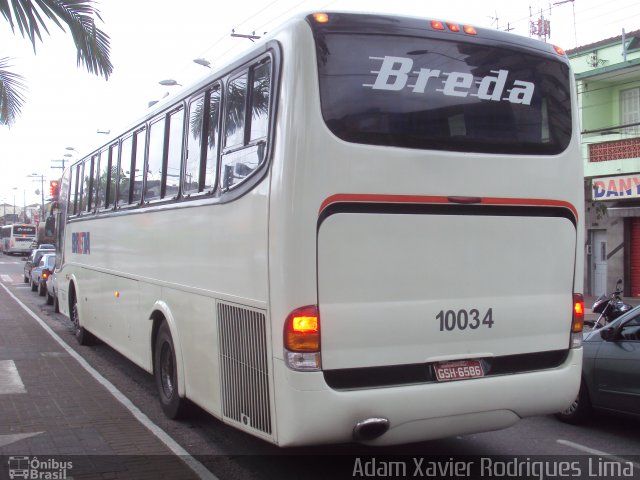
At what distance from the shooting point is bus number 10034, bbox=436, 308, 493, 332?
196 inches

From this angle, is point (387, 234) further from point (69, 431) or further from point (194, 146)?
point (69, 431)

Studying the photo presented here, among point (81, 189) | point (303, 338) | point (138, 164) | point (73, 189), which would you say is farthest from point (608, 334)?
point (73, 189)

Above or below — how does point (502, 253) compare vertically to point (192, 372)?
above

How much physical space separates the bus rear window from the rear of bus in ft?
0.04

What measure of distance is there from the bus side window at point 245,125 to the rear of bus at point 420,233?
336 mm

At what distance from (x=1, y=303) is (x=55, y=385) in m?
13.6

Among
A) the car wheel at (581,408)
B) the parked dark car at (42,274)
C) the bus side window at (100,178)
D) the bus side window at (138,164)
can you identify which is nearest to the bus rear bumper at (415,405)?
the car wheel at (581,408)

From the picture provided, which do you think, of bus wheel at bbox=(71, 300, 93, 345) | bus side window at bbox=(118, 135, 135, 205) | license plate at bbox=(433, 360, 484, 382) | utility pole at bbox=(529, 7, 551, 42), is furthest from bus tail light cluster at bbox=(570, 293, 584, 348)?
utility pole at bbox=(529, 7, 551, 42)

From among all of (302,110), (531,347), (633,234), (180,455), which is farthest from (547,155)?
(633,234)

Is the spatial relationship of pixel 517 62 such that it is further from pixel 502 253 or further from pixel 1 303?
pixel 1 303

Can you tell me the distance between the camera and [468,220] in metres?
5.10

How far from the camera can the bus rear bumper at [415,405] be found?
452 centimetres

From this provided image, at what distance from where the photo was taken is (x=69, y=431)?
6.71 m

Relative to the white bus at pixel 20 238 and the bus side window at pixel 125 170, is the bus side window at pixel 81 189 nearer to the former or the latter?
the bus side window at pixel 125 170
